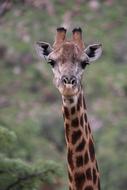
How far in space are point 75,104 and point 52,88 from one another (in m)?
15.3

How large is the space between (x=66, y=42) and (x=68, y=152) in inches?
35.2

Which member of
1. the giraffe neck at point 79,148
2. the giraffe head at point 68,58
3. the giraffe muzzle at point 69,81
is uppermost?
the giraffe head at point 68,58

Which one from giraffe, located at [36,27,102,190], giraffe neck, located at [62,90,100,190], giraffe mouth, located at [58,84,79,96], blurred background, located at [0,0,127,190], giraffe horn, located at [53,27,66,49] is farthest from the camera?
blurred background, located at [0,0,127,190]

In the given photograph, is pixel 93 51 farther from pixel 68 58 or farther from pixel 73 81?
pixel 73 81

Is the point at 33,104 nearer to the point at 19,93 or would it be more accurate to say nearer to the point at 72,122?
the point at 19,93

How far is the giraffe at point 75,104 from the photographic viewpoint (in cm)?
715

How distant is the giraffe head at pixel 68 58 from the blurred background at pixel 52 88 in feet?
10.8

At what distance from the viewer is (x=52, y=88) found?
22.6 metres

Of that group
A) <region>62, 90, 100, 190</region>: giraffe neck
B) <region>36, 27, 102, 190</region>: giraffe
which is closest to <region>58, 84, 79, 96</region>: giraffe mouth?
→ <region>36, 27, 102, 190</region>: giraffe

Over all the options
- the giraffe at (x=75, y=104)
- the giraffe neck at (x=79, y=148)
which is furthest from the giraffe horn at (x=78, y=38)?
the giraffe neck at (x=79, y=148)

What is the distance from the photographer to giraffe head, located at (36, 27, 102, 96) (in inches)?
278

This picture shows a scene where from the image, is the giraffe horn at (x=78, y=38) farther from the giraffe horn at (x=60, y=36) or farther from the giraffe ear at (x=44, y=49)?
the giraffe ear at (x=44, y=49)

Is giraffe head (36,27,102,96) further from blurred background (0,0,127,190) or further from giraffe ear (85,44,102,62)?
blurred background (0,0,127,190)

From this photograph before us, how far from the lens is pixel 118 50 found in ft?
77.4
